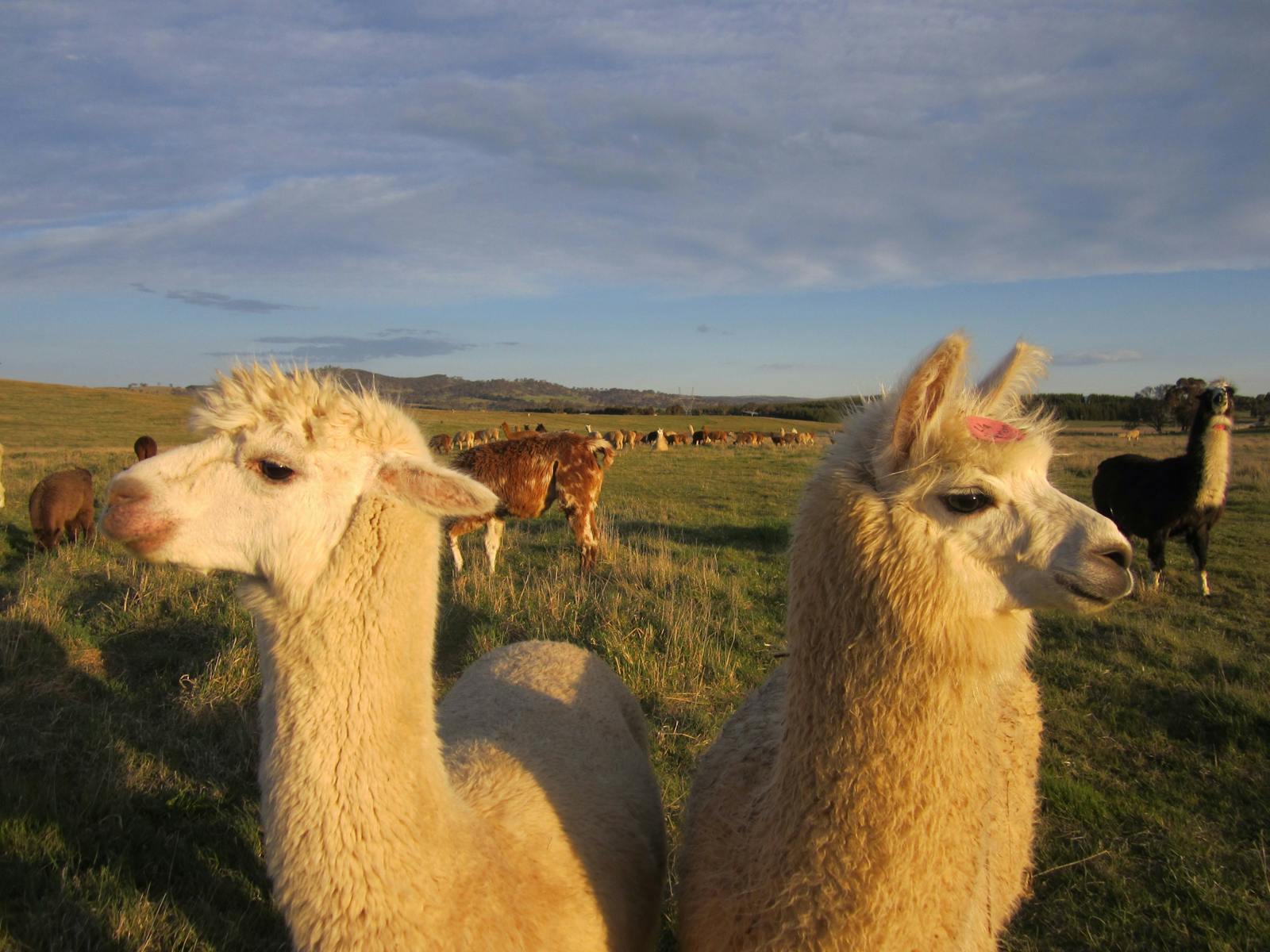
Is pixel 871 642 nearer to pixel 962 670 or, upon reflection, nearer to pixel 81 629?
pixel 962 670

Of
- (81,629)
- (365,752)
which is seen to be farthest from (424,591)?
(81,629)

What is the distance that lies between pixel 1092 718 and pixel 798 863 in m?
4.78

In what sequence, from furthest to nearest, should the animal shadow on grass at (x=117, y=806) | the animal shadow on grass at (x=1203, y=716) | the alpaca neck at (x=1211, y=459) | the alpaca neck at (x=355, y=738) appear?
1. the alpaca neck at (x=1211, y=459)
2. the animal shadow on grass at (x=1203, y=716)
3. the animal shadow on grass at (x=117, y=806)
4. the alpaca neck at (x=355, y=738)

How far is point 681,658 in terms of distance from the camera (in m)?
6.20

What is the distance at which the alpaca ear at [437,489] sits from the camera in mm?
2174

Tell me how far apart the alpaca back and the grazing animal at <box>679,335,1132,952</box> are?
598 mm

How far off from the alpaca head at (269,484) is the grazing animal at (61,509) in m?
11.0

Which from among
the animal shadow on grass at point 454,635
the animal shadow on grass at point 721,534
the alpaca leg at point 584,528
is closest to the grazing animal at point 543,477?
the alpaca leg at point 584,528

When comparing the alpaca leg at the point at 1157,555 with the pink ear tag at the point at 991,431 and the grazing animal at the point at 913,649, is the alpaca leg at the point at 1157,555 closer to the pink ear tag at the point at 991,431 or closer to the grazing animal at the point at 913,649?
the grazing animal at the point at 913,649

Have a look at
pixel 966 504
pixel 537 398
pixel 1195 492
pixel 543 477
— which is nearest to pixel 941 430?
pixel 966 504

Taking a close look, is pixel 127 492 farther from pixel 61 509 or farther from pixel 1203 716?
pixel 61 509

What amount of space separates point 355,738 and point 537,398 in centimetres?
13997

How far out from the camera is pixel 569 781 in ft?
9.91

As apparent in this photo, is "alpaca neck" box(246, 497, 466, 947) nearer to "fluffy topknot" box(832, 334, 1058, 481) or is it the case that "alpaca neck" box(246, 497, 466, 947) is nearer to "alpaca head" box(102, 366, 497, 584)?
"alpaca head" box(102, 366, 497, 584)
